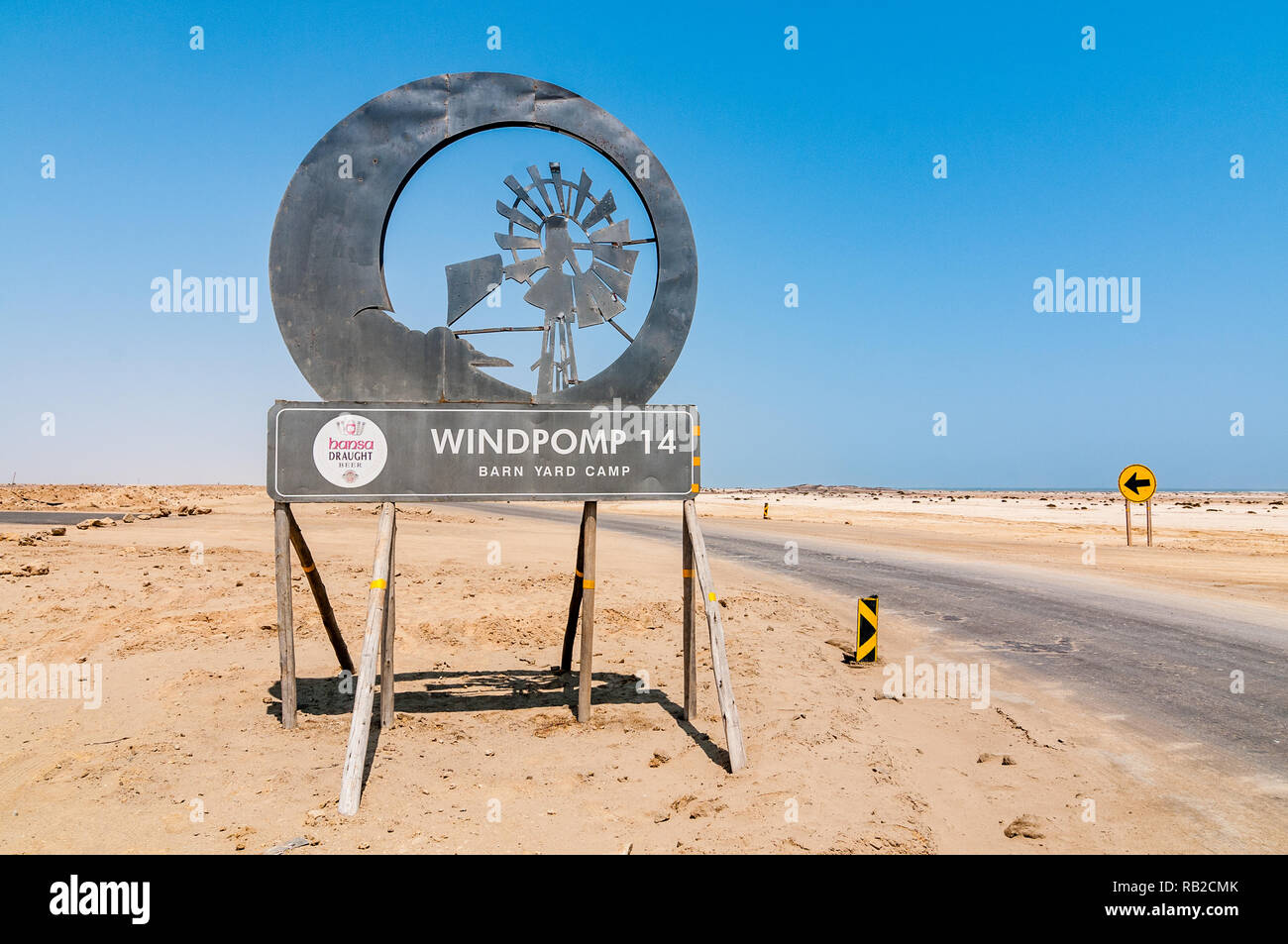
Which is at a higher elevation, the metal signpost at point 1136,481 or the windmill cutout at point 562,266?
the windmill cutout at point 562,266

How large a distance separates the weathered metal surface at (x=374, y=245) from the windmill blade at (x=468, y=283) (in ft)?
0.12

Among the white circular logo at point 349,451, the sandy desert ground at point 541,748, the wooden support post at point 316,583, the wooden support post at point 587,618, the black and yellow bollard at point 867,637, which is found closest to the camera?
the sandy desert ground at point 541,748

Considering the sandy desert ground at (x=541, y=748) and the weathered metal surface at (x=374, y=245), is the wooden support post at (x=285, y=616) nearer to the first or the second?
the sandy desert ground at (x=541, y=748)

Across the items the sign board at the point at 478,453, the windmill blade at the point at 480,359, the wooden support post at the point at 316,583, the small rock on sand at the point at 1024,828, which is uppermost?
the windmill blade at the point at 480,359

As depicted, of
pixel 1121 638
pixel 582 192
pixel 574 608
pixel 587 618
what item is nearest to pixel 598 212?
pixel 582 192

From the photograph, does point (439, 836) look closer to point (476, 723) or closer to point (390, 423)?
point (476, 723)

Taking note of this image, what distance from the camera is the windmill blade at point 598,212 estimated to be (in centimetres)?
751

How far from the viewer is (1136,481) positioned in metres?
22.3

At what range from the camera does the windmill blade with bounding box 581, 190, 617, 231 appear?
24.6 feet

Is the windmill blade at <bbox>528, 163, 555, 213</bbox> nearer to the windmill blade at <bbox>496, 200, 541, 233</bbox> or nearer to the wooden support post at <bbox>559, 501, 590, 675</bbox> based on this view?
the windmill blade at <bbox>496, 200, 541, 233</bbox>

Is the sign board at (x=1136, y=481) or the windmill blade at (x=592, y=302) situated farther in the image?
the sign board at (x=1136, y=481)

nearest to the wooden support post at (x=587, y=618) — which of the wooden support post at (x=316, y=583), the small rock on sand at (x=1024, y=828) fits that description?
the wooden support post at (x=316, y=583)

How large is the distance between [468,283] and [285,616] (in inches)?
143

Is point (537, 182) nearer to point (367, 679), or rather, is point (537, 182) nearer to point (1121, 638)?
point (367, 679)
